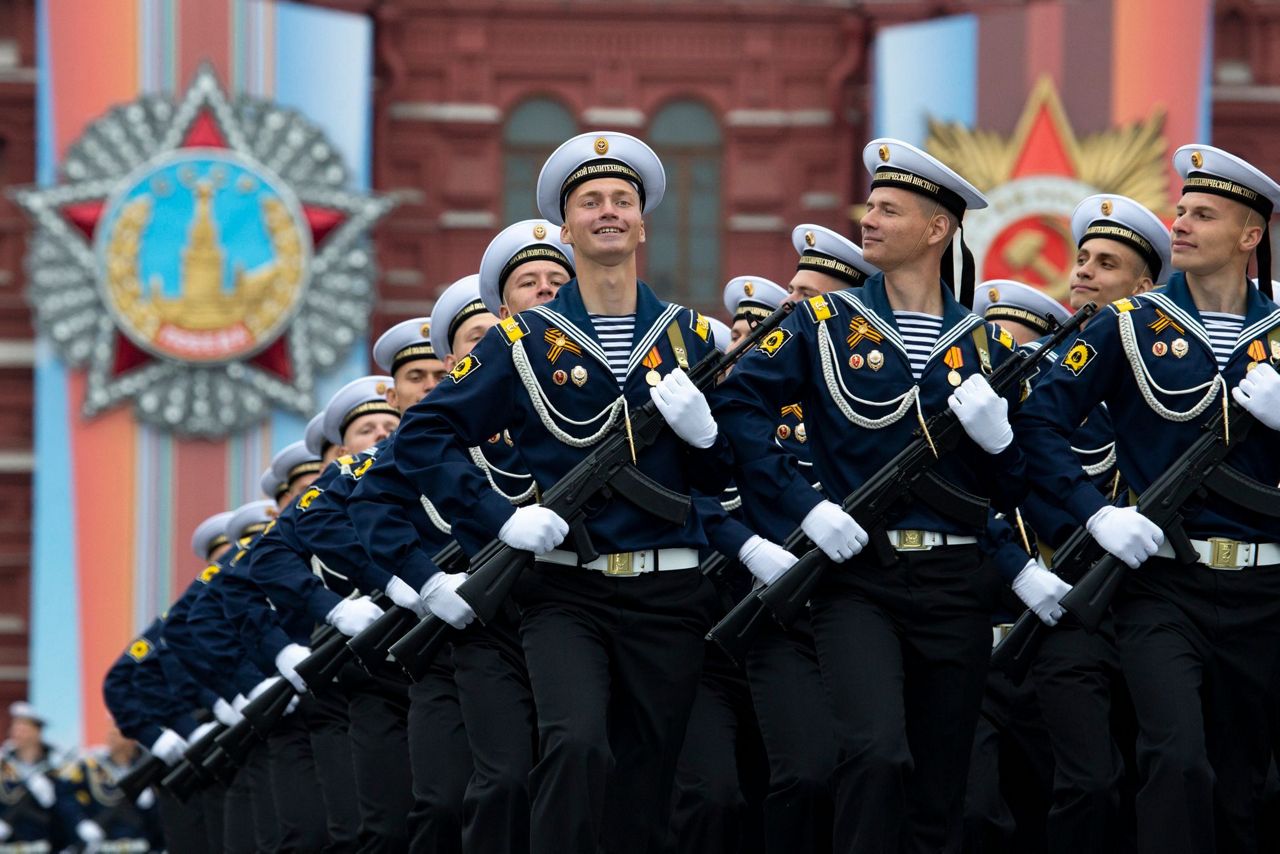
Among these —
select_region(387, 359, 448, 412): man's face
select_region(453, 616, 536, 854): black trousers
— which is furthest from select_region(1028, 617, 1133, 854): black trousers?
select_region(387, 359, 448, 412): man's face

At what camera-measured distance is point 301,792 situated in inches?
435

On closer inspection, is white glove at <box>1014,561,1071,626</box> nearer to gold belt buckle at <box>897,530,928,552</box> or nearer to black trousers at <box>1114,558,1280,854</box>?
black trousers at <box>1114,558,1280,854</box>

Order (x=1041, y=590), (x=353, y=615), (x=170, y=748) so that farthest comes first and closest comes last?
(x=170, y=748)
(x=353, y=615)
(x=1041, y=590)

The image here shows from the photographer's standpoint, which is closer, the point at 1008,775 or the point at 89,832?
the point at 1008,775

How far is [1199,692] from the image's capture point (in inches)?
291

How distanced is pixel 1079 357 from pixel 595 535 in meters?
1.51

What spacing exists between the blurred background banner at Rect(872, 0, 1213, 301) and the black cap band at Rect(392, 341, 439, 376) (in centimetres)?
1293

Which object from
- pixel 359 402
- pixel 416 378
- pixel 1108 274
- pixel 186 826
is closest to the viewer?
pixel 1108 274

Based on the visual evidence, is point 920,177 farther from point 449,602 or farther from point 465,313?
point 465,313

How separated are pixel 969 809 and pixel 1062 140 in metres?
15.5

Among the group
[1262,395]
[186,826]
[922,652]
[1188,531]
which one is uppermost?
[1262,395]

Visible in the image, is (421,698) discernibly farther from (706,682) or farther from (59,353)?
(59,353)

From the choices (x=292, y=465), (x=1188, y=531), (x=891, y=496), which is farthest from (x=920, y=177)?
(x=292, y=465)

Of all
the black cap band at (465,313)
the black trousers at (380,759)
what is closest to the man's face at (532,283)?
the black cap band at (465,313)
